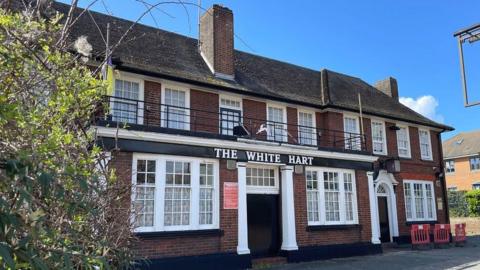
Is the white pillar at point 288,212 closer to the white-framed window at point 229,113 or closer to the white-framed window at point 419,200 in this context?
the white-framed window at point 229,113

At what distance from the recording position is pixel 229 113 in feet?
48.3

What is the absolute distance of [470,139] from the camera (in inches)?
1816

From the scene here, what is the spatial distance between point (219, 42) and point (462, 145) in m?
39.9

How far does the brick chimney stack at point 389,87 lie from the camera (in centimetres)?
2350

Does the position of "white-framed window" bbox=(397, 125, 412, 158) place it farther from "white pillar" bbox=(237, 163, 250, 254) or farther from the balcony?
"white pillar" bbox=(237, 163, 250, 254)

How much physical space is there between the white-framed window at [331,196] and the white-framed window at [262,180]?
4.07 ft

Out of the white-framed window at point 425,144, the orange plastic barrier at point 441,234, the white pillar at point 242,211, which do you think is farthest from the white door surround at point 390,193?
the white pillar at point 242,211

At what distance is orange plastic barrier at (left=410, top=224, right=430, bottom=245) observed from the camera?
1691 cm

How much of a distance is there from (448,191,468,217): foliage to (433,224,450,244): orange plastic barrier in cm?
1379

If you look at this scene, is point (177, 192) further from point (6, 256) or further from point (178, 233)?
point (6, 256)

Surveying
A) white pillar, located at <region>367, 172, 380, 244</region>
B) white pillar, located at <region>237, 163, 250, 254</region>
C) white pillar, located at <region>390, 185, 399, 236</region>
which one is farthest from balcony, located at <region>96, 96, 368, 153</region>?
white pillar, located at <region>390, 185, 399, 236</region>

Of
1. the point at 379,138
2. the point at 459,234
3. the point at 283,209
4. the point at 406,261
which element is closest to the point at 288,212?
the point at 283,209

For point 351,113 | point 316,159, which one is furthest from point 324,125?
point 316,159

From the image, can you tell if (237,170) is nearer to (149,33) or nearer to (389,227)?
(149,33)
